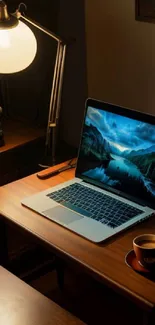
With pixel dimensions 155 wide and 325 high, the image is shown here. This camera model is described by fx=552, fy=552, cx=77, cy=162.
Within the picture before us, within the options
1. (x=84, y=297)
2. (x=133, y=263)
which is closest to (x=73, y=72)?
(x=84, y=297)

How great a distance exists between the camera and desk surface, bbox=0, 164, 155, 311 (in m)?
1.35

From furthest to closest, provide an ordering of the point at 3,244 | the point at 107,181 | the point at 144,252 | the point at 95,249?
the point at 3,244, the point at 107,181, the point at 95,249, the point at 144,252

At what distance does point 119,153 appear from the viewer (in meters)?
1.73

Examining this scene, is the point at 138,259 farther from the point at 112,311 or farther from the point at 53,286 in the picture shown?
the point at 53,286

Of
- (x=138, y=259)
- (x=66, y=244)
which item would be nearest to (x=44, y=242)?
(x=66, y=244)

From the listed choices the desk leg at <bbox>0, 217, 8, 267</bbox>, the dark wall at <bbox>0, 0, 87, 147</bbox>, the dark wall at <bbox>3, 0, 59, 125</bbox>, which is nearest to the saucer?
the desk leg at <bbox>0, 217, 8, 267</bbox>

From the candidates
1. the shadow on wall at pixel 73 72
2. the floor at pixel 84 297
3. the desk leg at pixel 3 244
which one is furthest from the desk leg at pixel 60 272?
the shadow on wall at pixel 73 72

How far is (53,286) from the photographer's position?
2295 mm

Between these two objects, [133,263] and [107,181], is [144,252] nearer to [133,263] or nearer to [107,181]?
[133,263]

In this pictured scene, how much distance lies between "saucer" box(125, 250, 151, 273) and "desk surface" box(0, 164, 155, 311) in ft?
0.04

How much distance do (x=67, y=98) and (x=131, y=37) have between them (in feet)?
1.60

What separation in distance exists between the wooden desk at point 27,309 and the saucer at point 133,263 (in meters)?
0.19

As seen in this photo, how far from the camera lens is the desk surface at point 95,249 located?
4.41 ft

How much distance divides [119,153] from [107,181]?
0.10 meters
